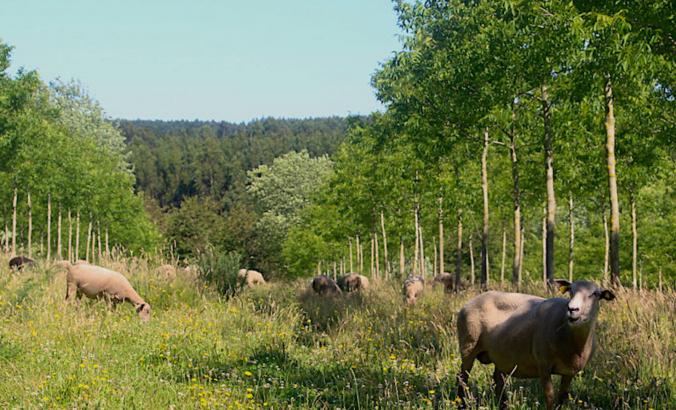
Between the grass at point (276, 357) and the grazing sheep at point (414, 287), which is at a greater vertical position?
the grass at point (276, 357)

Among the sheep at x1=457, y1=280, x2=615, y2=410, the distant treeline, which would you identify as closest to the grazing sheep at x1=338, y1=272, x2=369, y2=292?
the sheep at x1=457, y1=280, x2=615, y2=410

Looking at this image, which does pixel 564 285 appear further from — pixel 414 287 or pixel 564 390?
pixel 414 287

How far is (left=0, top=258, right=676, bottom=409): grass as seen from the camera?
7008 millimetres

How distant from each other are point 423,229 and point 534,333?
35.0 meters

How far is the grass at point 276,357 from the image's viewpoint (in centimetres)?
701

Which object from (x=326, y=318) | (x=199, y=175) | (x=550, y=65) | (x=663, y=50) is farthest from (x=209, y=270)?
(x=199, y=175)

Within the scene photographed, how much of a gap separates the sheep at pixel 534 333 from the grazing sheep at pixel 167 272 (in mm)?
10758

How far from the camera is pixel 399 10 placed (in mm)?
25219

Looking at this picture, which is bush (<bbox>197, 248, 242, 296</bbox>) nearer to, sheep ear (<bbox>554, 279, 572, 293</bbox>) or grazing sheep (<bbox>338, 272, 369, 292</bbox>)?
grazing sheep (<bbox>338, 272, 369, 292</bbox>)

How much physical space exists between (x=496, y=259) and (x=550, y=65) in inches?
1861

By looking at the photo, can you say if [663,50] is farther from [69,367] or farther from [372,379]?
[69,367]

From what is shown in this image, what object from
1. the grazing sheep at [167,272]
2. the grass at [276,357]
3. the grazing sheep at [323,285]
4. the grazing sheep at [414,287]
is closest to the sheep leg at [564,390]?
the grass at [276,357]

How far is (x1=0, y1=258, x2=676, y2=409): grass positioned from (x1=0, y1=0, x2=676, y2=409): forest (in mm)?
50

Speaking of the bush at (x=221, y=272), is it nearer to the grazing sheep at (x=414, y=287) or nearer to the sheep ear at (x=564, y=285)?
the grazing sheep at (x=414, y=287)
